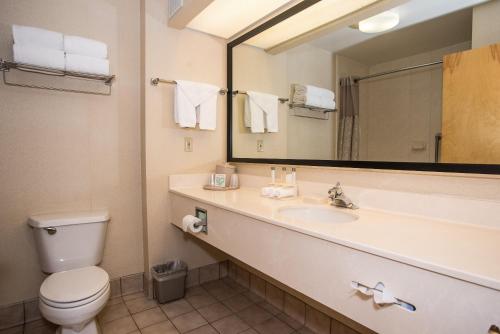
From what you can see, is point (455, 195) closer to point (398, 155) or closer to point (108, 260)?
point (398, 155)

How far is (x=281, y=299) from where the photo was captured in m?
1.88

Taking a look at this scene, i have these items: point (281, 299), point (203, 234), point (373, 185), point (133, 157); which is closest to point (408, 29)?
point (373, 185)

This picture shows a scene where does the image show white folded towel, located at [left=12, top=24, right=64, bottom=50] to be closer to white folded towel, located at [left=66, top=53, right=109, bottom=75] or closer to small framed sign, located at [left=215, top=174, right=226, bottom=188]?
white folded towel, located at [left=66, top=53, right=109, bottom=75]

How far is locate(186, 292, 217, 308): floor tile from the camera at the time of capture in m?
1.94

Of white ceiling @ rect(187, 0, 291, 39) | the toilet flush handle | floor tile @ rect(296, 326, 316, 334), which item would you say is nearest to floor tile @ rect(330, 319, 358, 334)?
floor tile @ rect(296, 326, 316, 334)

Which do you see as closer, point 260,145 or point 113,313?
point 113,313

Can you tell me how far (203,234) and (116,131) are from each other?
3.33 ft

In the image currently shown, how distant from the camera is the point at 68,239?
166cm

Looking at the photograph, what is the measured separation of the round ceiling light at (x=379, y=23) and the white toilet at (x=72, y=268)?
1.94 meters

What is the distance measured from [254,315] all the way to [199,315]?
37 centimetres

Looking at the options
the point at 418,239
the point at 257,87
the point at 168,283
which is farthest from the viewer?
the point at 257,87

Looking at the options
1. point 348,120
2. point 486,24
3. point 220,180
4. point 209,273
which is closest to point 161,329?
point 209,273

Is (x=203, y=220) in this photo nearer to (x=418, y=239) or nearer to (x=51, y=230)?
(x=51, y=230)

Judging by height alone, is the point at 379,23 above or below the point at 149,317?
above
